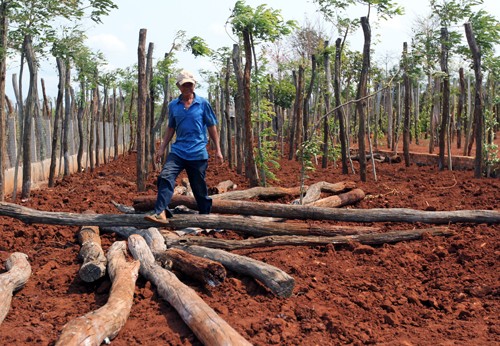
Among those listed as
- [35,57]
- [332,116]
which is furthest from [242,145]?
[35,57]

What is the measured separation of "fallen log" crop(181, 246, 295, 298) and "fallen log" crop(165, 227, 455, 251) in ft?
1.05

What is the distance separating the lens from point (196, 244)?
20.8ft

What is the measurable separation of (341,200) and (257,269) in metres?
4.31

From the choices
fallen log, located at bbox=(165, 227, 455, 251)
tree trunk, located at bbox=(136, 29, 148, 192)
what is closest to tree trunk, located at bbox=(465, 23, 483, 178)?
fallen log, located at bbox=(165, 227, 455, 251)

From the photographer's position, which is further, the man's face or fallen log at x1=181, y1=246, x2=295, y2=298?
the man's face

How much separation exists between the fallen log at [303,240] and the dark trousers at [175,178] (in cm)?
55

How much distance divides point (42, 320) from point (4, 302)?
36 centimetres

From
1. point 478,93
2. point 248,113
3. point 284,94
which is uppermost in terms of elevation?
point 284,94

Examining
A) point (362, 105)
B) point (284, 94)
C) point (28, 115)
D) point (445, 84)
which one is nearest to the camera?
point (28, 115)

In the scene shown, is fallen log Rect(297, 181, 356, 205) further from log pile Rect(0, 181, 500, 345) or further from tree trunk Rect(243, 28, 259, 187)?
tree trunk Rect(243, 28, 259, 187)

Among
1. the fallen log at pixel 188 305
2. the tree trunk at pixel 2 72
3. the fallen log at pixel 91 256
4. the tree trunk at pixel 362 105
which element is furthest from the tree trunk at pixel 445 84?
the fallen log at pixel 188 305

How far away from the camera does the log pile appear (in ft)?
13.9

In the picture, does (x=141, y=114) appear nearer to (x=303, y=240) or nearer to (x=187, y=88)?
(x=187, y=88)

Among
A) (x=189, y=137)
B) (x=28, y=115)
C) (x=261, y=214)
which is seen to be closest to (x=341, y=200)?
(x=261, y=214)
